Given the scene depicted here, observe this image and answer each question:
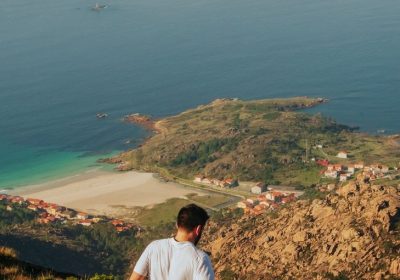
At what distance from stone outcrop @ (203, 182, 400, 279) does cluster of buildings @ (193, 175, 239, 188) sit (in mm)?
43624

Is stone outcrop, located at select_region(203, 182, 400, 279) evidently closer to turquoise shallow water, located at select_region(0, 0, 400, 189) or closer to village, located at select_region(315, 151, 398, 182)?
village, located at select_region(315, 151, 398, 182)

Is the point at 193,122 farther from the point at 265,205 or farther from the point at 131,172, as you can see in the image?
the point at 265,205

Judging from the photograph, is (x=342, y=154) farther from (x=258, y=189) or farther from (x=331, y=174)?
(x=258, y=189)

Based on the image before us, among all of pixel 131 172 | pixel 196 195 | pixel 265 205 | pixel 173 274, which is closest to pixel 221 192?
pixel 196 195

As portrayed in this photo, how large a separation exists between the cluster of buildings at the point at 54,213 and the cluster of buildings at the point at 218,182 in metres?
17.7

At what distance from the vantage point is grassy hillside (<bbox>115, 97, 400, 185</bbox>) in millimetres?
91562

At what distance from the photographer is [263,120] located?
114m

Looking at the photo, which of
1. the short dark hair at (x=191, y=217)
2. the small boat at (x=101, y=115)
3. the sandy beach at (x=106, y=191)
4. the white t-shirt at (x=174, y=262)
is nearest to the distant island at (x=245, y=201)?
the sandy beach at (x=106, y=191)

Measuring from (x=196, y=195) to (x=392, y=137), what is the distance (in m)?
37.8

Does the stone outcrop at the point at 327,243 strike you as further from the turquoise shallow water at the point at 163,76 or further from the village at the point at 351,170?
the turquoise shallow water at the point at 163,76

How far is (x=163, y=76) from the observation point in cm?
15588

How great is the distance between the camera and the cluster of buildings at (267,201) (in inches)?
2862

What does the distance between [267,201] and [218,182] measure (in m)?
13.2

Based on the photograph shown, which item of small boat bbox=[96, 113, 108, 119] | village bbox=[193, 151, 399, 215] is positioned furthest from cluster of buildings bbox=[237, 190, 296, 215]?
small boat bbox=[96, 113, 108, 119]
